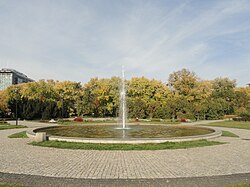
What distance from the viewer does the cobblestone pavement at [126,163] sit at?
6.71 metres

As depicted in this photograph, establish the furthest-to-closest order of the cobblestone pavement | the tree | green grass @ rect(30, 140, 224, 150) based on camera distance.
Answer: the tree
green grass @ rect(30, 140, 224, 150)
the cobblestone pavement

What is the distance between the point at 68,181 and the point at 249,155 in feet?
25.0

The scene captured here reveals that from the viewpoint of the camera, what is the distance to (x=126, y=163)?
811 cm

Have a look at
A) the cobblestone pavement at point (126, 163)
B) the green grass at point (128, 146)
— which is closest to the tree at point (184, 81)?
the green grass at point (128, 146)

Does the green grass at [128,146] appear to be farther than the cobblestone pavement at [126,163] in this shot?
Yes

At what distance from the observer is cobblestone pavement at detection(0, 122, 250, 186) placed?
6707 millimetres

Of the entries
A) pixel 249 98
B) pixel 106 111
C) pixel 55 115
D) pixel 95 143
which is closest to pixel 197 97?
pixel 249 98

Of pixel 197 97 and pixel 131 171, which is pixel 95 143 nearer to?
pixel 131 171

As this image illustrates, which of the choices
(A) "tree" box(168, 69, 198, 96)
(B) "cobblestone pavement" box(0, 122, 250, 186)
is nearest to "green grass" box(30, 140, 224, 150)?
(B) "cobblestone pavement" box(0, 122, 250, 186)

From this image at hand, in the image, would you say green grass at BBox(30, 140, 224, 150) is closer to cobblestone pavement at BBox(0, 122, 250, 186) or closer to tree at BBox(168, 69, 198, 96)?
cobblestone pavement at BBox(0, 122, 250, 186)

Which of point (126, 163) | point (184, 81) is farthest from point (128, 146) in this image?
point (184, 81)

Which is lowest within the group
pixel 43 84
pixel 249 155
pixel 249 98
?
pixel 249 155

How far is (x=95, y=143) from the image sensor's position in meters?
12.2

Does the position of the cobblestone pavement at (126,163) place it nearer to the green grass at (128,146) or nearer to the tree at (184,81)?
the green grass at (128,146)
